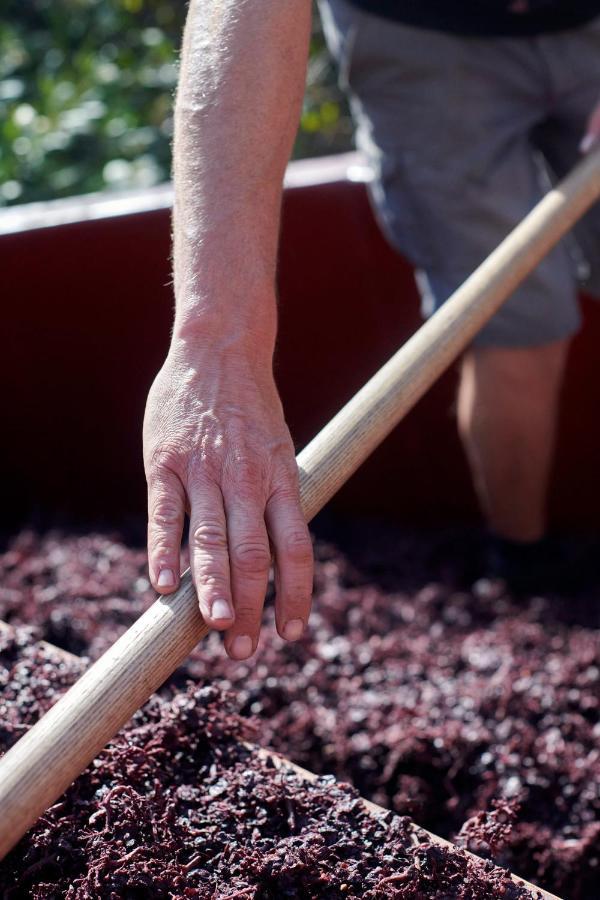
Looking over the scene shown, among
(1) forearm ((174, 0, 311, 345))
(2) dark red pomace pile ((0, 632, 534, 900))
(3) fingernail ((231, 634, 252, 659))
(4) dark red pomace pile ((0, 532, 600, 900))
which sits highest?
(1) forearm ((174, 0, 311, 345))

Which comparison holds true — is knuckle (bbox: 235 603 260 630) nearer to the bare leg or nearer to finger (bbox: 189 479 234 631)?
finger (bbox: 189 479 234 631)

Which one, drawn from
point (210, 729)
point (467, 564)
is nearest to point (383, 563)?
point (467, 564)

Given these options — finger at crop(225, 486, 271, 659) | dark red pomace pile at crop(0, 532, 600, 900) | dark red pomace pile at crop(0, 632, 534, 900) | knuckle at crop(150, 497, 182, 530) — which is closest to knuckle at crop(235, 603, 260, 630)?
finger at crop(225, 486, 271, 659)

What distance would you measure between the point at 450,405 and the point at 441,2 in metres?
0.99

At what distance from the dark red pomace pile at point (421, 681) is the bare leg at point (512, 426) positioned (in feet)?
0.66

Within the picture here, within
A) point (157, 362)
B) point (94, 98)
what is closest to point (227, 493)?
point (157, 362)

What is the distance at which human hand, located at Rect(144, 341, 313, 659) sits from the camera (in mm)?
1068

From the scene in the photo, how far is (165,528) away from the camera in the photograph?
3.55ft

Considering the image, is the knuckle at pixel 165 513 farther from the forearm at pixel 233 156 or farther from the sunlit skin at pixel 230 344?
the forearm at pixel 233 156

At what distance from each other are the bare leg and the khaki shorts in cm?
7

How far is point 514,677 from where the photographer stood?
1972mm

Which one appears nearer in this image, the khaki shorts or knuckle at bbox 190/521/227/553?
knuckle at bbox 190/521/227/553

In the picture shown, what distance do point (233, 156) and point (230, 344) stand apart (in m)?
0.26

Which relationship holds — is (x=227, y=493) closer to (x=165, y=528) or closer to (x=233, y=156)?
(x=165, y=528)
